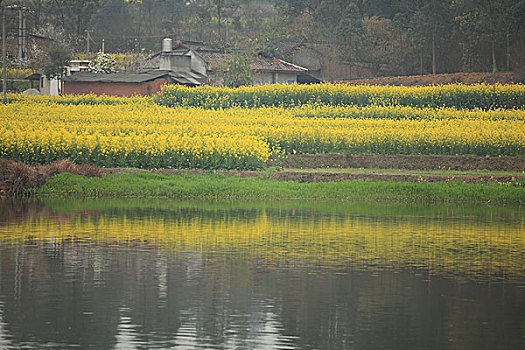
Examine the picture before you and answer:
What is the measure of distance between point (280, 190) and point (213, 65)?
141 feet

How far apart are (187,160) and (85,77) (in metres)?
34.4

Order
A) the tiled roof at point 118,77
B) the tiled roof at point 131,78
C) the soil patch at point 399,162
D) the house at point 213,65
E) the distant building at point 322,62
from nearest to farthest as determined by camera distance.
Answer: the soil patch at point 399,162, the tiled roof at point 118,77, the tiled roof at point 131,78, the house at point 213,65, the distant building at point 322,62

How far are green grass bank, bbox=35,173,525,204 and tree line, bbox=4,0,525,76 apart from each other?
4034 cm

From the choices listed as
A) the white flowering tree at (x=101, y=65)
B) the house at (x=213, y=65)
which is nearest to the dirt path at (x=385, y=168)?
the house at (x=213, y=65)

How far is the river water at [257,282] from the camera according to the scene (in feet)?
32.4

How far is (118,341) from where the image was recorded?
954cm

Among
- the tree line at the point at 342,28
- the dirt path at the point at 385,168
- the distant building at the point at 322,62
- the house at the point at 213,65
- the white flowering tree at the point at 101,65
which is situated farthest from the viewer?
the distant building at the point at 322,62

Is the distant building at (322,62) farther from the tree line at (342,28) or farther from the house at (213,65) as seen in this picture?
the house at (213,65)

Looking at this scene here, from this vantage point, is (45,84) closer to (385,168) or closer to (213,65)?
(213,65)

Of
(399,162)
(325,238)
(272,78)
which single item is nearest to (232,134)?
(399,162)

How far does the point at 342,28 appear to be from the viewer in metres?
84.4

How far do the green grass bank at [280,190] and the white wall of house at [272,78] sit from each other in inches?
1643

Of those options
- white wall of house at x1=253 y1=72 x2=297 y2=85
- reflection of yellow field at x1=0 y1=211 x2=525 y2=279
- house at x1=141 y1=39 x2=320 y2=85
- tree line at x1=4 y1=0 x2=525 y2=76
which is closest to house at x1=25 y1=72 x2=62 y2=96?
house at x1=141 y1=39 x2=320 y2=85

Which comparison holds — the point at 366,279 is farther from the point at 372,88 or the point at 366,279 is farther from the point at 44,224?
the point at 372,88
